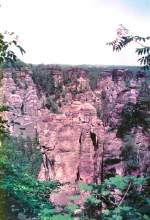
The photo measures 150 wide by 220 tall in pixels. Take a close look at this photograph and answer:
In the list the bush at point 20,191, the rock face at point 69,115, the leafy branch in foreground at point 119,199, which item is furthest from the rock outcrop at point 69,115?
the leafy branch in foreground at point 119,199

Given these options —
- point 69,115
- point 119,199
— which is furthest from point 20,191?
point 69,115

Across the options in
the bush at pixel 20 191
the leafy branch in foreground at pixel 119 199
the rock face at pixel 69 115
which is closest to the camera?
the leafy branch in foreground at pixel 119 199

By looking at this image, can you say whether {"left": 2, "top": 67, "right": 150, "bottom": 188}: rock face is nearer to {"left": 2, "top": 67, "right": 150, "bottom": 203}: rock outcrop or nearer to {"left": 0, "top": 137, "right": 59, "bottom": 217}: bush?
{"left": 2, "top": 67, "right": 150, "bottom": 203}: rock outcrop

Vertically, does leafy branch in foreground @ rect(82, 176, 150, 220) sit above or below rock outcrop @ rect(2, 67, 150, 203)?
above

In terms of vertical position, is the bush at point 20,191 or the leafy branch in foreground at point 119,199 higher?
the leafy branch in foreground at point 119,199

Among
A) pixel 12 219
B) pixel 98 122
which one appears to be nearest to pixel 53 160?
pixel 98 122

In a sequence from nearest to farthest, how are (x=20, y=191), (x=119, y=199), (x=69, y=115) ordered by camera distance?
(x=119, y=199)
(x=20, y=191)
(x=69, y=115)

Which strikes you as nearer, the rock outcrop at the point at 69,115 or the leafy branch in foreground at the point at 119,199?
the leafy branch in foreground at the point at 119,199

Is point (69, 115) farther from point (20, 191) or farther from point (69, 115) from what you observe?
point (20, 191)

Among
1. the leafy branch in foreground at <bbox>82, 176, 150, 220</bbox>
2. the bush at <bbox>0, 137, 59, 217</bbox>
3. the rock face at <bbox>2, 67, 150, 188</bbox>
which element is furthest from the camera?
the rock face at <bbox>2, 67, 150, 188</bbox>

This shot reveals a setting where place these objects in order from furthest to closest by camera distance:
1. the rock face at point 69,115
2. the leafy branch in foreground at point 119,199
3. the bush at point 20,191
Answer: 1. the rock face at point 69,115
2. the bush at point 20,191
3. the leafy branch in foreground at point 119,199

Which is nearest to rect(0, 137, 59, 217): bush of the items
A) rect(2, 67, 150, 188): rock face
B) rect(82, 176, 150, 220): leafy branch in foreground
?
rect(82, 176, 150, 220): leafy branch in foreground

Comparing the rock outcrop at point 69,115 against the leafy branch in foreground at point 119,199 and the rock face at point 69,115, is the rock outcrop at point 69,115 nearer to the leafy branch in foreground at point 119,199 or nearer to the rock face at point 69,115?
the rock face at point 69,115

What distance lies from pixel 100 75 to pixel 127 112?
3300 centimetres
